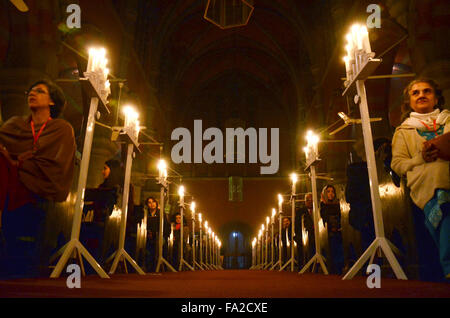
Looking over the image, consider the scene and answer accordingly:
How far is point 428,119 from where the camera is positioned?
8.69 ft

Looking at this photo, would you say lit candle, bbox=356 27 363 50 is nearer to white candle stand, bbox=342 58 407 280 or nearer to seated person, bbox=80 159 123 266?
white candle stand, bbox=342 58 407 280

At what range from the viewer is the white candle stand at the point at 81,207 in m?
2.52

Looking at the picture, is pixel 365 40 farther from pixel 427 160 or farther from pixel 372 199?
pixel 372 199

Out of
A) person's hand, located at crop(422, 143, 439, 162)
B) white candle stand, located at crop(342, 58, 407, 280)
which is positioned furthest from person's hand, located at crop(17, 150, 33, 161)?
person's hand, located at crop(422, 143, 439, 162)

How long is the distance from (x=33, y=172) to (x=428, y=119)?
2.99 m

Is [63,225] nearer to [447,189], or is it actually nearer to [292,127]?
[447,189]

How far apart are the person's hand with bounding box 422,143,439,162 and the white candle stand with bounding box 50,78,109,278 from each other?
2471mm

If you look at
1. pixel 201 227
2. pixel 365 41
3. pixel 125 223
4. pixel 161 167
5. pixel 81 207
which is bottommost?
pixel 201 227

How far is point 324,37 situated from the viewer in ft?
43.8

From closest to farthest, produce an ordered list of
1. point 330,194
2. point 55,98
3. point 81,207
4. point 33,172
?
point 33,172
point 81,207
point 55,98
point 330,194

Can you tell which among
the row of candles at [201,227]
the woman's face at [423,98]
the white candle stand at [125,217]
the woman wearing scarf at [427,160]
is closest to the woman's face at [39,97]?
the white candle stand at [125,217]

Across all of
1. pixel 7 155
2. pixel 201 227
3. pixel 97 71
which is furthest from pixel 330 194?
pixel 201 227
